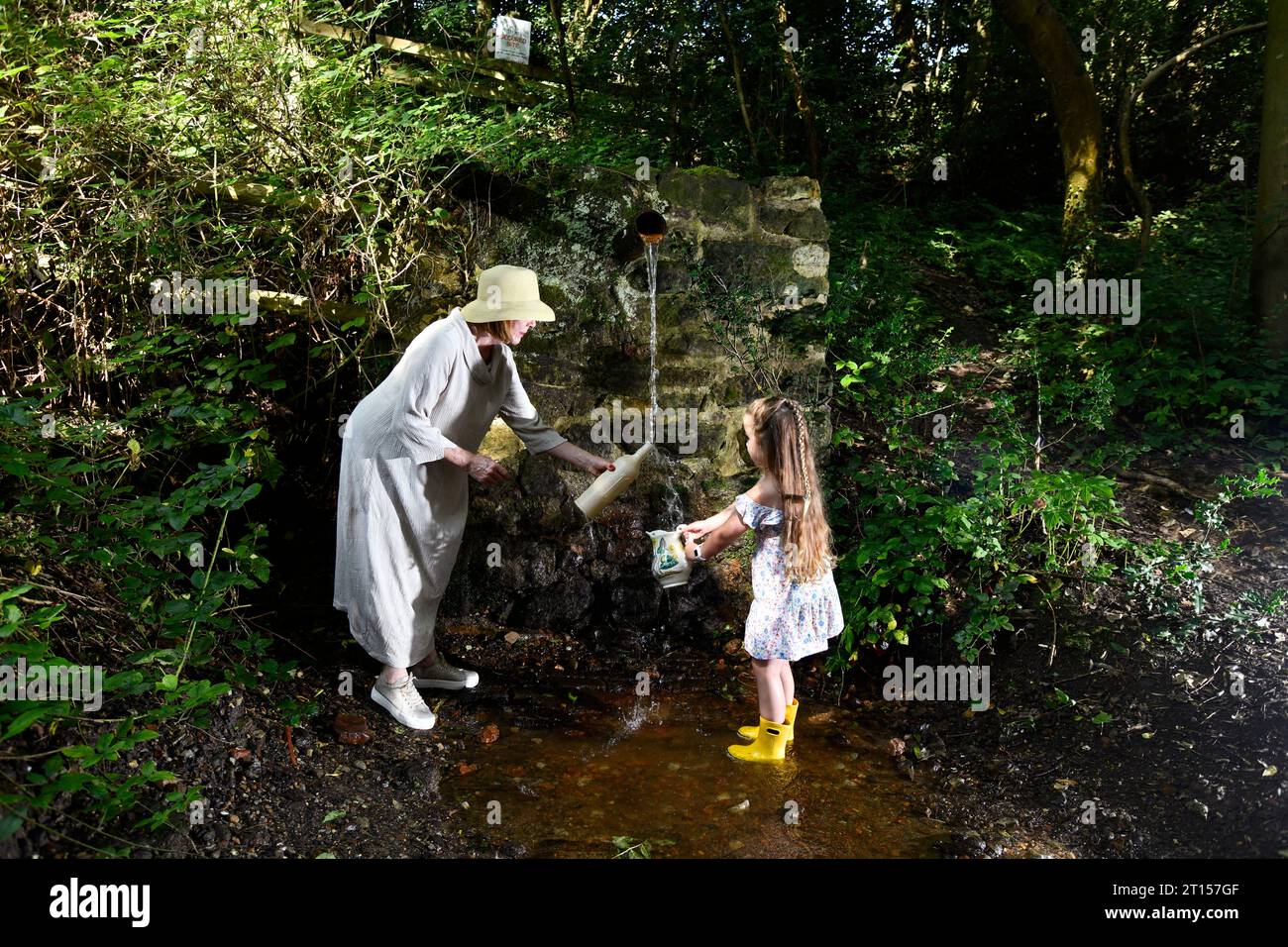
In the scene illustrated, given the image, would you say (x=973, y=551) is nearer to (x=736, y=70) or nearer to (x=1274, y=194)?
(x=1274, y=194)

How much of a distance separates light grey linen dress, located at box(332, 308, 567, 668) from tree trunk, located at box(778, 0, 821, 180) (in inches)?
164

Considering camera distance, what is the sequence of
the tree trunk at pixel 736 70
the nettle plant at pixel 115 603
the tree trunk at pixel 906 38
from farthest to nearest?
1. the tree trunk at pixel 906 38
2. the tree trunk at pixel 736 70
3. the nettle plant at pixel 115 603

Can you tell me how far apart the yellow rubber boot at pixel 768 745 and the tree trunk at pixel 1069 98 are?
191 inches

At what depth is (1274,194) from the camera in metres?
5.86

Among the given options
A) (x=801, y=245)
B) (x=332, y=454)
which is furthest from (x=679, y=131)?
(x=332, y=454)

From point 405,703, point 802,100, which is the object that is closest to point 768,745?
point 405,703

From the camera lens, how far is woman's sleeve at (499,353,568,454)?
436cm

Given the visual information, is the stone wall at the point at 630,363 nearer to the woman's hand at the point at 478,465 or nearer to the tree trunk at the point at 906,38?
the woman's hand at the point at 478,465

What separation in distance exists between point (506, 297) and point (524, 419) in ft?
2.11

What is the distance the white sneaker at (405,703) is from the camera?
4.22m

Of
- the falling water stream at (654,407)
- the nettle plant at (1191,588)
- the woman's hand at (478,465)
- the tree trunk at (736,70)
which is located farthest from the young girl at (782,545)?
the tree trunk at (736,70)

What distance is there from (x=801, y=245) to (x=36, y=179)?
4184 mm

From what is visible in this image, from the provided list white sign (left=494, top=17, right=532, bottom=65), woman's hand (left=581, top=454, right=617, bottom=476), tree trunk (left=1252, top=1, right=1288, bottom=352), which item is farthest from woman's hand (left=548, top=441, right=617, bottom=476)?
tree trunk (left=1252, top=1, right=1288, bottom=352)

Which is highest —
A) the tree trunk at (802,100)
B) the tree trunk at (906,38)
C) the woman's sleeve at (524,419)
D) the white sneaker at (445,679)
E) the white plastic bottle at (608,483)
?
the tree trunk at (906,38)
